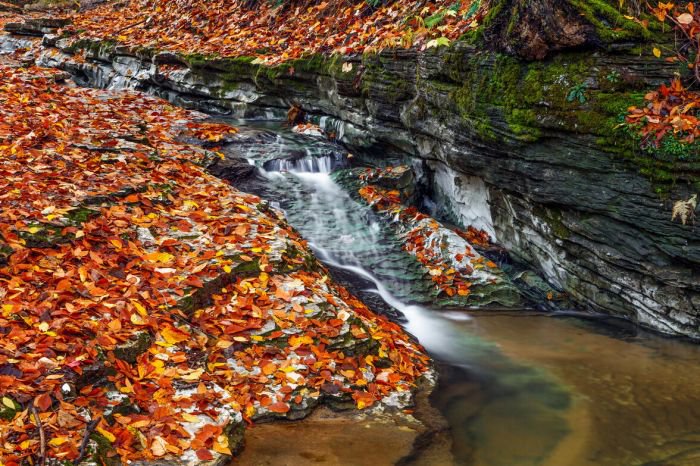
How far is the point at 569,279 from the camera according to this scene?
23.4ft

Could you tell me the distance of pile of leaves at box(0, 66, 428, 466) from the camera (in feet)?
11.5

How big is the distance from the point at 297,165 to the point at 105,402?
666 centimetres

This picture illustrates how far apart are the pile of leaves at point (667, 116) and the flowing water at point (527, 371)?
2.24 metres

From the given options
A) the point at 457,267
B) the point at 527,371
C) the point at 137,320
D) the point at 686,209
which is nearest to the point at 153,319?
the point at 137,320

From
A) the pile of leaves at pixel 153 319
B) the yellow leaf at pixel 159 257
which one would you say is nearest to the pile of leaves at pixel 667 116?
the pile of leaves at pixel 153 319

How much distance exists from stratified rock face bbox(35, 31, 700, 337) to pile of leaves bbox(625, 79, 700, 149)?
14 cm

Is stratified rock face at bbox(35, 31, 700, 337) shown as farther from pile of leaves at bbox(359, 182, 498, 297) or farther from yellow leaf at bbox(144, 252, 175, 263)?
yellow leaf at bbox(144, 252, 175, 263)

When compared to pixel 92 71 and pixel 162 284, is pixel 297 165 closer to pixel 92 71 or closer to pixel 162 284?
pixel 162 284

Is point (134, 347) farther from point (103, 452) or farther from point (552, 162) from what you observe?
point (552, 162)

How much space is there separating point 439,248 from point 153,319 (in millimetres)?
4525

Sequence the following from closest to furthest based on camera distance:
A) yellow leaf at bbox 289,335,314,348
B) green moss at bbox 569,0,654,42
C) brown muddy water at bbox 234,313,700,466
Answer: brown muddy water at bbox 234,313,700,466 → yellow leaf at bbox 289,335,314,348 → green moss at bbox 569,0,654,42

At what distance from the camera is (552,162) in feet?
21.1

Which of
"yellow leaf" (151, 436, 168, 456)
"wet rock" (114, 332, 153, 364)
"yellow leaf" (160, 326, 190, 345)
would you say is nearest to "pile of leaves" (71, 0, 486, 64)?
"yellow leaf" (160, 326, 190, 345)

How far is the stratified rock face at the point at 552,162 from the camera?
230 inches
